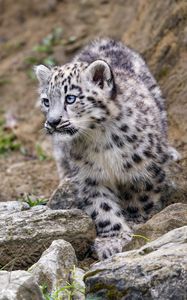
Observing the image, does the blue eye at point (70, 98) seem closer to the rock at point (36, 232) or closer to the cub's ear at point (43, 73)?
the cub's ear at point (43, 73)

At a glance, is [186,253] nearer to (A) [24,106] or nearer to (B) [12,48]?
(A) [24,106]

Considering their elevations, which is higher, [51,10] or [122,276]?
[51,10]

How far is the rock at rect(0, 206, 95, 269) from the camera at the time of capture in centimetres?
709

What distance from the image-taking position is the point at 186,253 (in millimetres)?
5633

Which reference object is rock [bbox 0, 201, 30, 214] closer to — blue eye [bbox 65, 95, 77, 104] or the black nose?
the black nose

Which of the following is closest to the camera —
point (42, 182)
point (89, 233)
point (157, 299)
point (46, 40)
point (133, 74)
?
point (157, 299)

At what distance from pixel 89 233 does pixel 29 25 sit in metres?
8.27

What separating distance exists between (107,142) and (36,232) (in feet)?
4.32

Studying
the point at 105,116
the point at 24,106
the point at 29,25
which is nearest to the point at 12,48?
the point at 29,25

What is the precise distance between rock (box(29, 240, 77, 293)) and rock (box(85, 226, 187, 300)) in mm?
470

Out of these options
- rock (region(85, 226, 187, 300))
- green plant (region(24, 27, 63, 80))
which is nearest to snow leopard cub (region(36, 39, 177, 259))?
rock (region(85, 226, 187, 300))

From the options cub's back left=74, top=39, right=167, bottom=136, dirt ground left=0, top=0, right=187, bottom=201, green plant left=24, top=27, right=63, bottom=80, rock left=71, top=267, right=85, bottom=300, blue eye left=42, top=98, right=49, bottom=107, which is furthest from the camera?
green plant left=24, top=27, right=63, bottom=80

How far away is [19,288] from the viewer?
5539 millimetres

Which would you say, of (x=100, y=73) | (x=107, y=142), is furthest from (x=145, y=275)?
(x=100, y=73)
